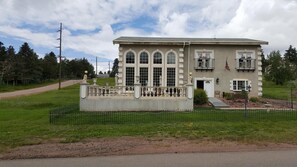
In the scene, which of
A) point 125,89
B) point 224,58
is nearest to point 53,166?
point 125,89

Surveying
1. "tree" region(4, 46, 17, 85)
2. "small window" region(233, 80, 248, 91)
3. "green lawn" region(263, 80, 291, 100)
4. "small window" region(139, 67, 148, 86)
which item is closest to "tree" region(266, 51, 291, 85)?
"green lawn" region(263, 80, 291, 100)

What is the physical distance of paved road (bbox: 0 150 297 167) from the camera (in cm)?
697

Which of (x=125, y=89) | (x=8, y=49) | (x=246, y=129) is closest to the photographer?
(x=246, y=129)

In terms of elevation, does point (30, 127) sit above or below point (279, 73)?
below

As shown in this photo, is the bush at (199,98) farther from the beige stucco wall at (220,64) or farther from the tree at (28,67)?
the tree at (28,67)

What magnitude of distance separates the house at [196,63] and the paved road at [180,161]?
21812mm

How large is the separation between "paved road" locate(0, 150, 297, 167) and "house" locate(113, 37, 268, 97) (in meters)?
21.8

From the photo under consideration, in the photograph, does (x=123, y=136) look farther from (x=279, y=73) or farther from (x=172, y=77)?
(x=279, y=73)

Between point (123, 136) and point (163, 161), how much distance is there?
3.61m

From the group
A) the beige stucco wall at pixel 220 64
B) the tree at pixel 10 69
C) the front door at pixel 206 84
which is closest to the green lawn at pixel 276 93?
the beige stucco wall at pixel 220 64

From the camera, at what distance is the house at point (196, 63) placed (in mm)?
29750

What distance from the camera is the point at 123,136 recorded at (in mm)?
10680

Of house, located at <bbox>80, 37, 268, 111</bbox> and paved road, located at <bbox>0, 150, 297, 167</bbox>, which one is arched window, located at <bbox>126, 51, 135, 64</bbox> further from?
paved road, located at <bbox>0, 150, 297, 167</bbox>

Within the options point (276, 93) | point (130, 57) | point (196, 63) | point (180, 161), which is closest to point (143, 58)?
point (130, 57)
